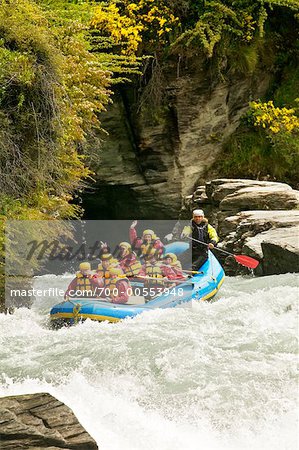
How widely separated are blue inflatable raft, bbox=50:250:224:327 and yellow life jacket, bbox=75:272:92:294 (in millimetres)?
252

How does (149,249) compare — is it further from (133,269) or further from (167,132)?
(167,132)

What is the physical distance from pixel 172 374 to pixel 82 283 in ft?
8.92

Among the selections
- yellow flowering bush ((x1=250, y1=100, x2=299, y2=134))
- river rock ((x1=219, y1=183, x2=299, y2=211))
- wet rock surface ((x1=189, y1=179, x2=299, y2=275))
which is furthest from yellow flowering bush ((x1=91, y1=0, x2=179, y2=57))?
river rock ((x1=219, y1=183, x2=299, y2=211))

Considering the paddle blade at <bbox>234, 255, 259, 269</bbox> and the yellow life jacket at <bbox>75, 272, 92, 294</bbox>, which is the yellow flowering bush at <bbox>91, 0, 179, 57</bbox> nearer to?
the paddle blade at <bbox>234, 255, 259, 269</bbox>

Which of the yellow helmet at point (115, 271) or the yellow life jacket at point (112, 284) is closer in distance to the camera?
the yellow life jacket at point (112, 284)

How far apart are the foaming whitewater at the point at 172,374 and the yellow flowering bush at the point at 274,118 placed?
7.59 m

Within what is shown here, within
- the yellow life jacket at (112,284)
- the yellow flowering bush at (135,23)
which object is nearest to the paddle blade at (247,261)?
the yellow life jacket at (112,284)

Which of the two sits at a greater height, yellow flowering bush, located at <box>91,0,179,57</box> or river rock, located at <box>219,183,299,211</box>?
yellow flowering bush, located at <box>91,0,179,57</box>

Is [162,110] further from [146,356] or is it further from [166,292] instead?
[146,356]

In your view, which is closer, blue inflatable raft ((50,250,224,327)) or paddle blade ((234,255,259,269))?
blue inflatable raft ((50,250,224,327))

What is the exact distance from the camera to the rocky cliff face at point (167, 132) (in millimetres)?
14312

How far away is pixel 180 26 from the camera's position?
14.1 meters

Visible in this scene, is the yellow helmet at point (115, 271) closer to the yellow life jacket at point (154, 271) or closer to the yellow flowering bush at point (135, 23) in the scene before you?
the yellow life jacket at point (154, 271)

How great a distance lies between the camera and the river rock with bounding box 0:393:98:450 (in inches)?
166
